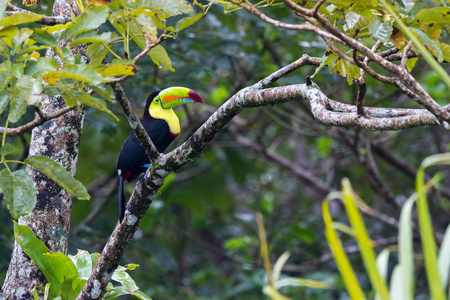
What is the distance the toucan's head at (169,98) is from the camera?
3.15 metres

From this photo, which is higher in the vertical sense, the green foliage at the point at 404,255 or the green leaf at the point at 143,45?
the green foliage at the point at 404,255

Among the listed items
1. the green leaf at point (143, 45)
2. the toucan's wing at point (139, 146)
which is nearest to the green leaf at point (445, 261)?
the green leaf at point (143, 45)

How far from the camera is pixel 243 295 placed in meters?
5.13

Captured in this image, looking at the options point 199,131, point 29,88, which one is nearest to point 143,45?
point 199,131

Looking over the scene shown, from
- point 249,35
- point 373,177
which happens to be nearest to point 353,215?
point 373,177

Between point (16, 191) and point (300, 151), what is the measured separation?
19.0 ft

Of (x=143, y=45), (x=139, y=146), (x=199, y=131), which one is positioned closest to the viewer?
(x=143, y=45)

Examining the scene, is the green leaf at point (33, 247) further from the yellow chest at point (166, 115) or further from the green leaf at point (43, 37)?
the yellow chest at point (166, 115)

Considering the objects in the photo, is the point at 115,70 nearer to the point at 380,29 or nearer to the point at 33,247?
the point at 380,29

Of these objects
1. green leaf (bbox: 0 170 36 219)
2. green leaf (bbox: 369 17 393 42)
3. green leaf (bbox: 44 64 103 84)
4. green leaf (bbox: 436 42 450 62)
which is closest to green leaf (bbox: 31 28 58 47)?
green leaf (bbox: 44 64 103 84)

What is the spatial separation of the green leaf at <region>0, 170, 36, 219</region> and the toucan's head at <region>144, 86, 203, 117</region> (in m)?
1.62

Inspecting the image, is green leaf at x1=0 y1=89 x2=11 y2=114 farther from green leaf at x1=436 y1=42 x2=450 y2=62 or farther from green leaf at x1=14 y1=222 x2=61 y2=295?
green leaf at x1=436 y1=42 x2=450 y2=62

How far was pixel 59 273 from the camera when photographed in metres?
2.15

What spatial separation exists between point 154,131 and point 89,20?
6.83ft
